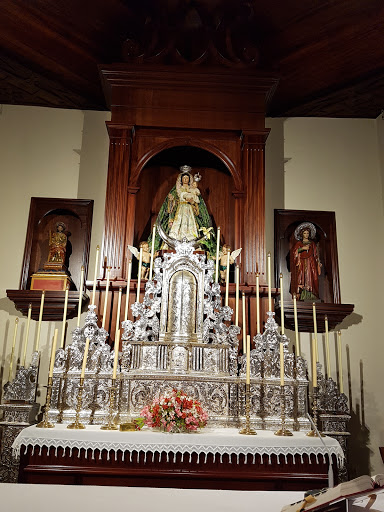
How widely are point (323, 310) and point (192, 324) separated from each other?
164 centimetres

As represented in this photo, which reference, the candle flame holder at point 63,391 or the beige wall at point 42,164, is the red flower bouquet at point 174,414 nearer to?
the candle flame holder at point 63,391

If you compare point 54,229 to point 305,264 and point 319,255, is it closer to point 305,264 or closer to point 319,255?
point 305,264

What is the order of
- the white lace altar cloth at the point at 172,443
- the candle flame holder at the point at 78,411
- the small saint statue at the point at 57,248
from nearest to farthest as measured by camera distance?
the white lace altar cloth at the point at 172,443 < the candle flame holder at the point at 78,411 < the small saint statue at the point at 57,248

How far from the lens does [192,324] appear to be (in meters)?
4.99

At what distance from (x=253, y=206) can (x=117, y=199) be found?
1.56m

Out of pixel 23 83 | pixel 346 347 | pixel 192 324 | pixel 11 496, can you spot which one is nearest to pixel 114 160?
pixel 23 83

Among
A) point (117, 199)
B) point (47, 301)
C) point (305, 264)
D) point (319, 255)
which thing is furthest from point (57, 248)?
point (319, 255)

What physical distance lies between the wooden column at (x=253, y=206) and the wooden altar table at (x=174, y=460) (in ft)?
6.76

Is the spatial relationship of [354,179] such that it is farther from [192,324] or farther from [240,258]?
[192,324]

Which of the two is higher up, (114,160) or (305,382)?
(114,160)

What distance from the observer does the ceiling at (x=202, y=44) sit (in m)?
5.81

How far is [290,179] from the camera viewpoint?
669 cm

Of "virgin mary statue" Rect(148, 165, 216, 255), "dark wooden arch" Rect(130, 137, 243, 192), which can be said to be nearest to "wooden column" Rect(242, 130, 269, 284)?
"dark wooden arch" Rect(130, 137, 243, 192)

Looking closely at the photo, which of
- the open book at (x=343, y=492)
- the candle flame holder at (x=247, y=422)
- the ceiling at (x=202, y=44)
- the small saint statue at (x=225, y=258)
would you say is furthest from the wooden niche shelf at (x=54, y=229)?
the open book at (x=343, y=492)
